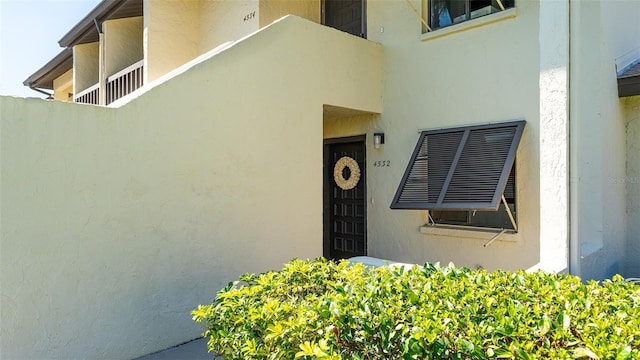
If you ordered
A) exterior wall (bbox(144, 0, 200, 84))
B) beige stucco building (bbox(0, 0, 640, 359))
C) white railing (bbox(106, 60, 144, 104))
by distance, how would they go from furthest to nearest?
white railing (bbox(106, 60, 144, 104))
exterior wall (bbox(144, 0, 200, 84))
beige stucco building (bbox(0, 0, 640, 359))

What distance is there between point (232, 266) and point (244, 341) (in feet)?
9.50

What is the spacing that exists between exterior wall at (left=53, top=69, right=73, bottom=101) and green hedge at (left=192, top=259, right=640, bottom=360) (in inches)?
747

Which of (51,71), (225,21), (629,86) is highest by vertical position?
(51,71)

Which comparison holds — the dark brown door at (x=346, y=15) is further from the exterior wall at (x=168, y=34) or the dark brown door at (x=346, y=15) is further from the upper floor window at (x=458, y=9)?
the exterior wall at (x=168, y=34)

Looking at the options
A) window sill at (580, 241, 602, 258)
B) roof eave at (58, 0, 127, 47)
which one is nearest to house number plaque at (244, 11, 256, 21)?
roof eave at (58, 0, 127, 47)

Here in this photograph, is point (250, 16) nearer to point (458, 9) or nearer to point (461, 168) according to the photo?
point (458, 9)

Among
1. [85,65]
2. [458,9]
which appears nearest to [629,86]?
[458,9]

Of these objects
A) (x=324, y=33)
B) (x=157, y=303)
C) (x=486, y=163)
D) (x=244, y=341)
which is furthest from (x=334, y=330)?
(x=324, y=33)

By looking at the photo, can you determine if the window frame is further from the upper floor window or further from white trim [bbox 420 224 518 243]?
white trim [bbox 420 224 518 243]

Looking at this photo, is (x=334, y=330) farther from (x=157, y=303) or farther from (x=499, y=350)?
(x=157, y=303)

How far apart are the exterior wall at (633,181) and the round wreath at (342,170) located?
523 centimetres

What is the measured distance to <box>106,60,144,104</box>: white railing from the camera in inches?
441

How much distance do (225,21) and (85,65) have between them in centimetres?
796

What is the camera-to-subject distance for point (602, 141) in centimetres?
635
